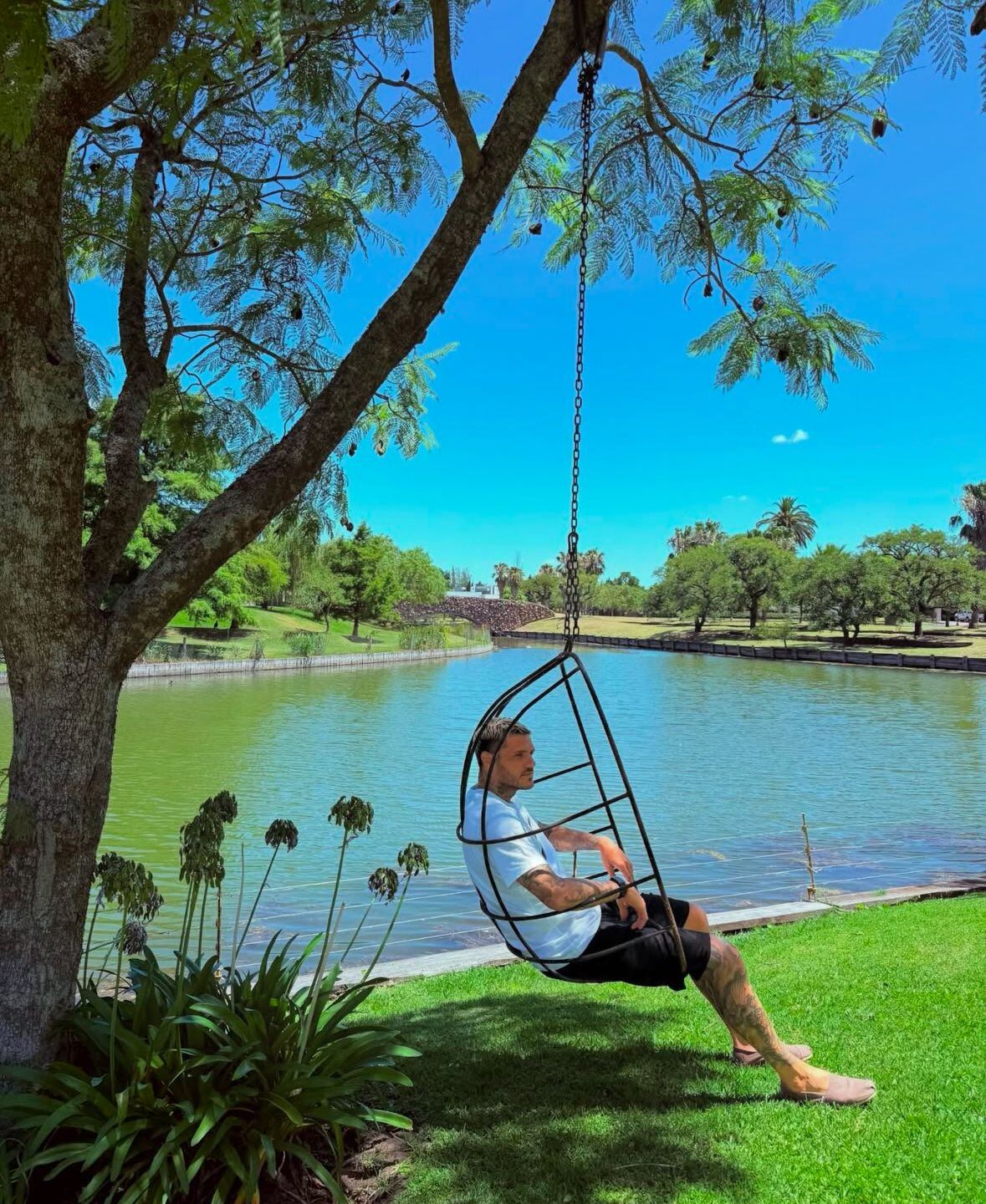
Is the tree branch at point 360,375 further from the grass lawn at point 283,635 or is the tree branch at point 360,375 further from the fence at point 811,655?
the fence at point 811,655

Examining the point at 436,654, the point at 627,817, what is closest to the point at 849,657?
the point at 436,654

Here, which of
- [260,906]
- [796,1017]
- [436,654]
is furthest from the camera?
[436,654]

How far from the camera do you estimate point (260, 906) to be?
6.60 meters

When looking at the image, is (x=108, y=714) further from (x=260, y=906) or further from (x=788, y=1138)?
(x=260, y=906)

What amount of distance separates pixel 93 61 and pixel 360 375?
989 mm

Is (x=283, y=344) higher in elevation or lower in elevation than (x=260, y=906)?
higher

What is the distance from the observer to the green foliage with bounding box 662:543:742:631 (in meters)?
58.4

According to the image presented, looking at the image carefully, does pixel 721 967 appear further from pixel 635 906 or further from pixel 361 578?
pixel 361 578

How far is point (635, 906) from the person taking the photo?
108 inches

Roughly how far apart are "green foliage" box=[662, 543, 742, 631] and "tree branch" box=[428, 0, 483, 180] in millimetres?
57200

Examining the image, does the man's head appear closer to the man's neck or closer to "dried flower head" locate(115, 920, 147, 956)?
the man's neck

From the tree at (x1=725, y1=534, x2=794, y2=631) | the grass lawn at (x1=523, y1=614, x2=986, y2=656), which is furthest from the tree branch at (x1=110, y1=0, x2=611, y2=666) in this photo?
the tree at (x1=725, y1=534, x2=794, y2=631)

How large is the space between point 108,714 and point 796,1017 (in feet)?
8.83

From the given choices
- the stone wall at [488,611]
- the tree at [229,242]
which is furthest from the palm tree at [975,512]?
the tree at [229,242]
